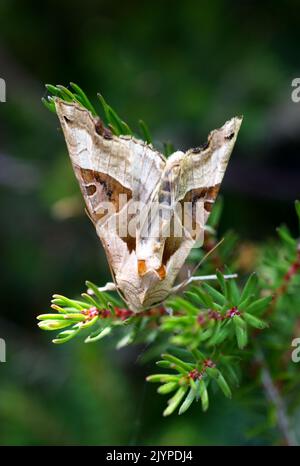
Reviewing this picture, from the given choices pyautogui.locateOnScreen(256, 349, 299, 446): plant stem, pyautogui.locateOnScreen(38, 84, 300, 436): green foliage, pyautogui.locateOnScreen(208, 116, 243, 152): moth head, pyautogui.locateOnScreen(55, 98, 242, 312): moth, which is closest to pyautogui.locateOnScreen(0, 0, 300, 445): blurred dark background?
pyautogui.locateOnScreen(256, 349, 299, 446): plant stem

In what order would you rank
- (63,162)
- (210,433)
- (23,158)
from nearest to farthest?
(210,433)
(63,162)
(23,158)

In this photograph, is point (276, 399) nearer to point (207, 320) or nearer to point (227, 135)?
point (207, 320)

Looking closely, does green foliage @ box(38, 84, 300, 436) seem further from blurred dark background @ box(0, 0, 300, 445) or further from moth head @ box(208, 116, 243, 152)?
blurred dark background @ box(0, 0, 300, 445)

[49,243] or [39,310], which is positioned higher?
[49,243]

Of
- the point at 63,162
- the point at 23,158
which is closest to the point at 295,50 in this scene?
the point at 63,162

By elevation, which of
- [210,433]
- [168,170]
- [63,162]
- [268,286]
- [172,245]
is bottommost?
[210,433]

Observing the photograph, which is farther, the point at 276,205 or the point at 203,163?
the point at 276,205

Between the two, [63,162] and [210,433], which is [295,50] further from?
[210,433]

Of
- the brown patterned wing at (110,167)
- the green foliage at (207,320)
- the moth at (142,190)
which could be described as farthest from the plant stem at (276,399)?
the brown patterned wing at (110,167)

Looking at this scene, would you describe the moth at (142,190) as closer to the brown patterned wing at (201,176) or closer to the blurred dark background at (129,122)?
the brown patterned wing at (201,176)
